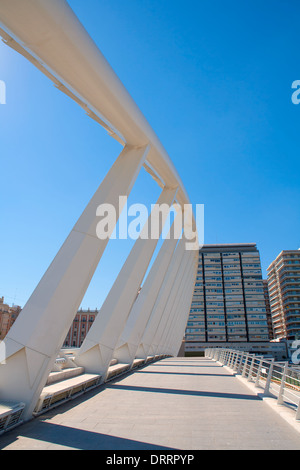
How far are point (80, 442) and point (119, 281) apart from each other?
586 centimetres

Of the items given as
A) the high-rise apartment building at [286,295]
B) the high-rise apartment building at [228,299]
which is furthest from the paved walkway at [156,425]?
the high-rise apartment building at [286,295]

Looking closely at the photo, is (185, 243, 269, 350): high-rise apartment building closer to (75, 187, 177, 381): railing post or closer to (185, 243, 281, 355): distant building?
(185, 243, 281, 355): distant building

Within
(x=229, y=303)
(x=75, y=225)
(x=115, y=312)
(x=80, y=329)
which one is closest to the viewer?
(x=75, y=225)

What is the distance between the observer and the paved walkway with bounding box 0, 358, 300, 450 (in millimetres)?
3244

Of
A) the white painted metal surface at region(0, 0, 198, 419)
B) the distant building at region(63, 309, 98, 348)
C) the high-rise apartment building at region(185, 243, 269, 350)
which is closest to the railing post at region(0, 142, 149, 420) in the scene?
the white painted metal surface at region(0, 0, 198, 419)

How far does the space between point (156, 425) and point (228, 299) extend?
70485 millimetres

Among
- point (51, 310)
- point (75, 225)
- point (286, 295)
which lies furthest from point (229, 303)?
point (51, 310)

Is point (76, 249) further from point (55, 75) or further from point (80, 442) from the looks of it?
point (55, 75)

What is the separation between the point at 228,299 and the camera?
70500 mm

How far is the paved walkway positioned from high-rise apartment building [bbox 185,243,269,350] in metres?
65.6

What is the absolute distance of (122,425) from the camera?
155 inches

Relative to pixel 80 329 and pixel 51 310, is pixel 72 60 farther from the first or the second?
pixel 80 329

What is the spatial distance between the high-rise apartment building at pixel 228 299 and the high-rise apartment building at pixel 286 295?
6124 millimetres

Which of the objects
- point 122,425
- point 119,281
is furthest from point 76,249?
point 119,281
